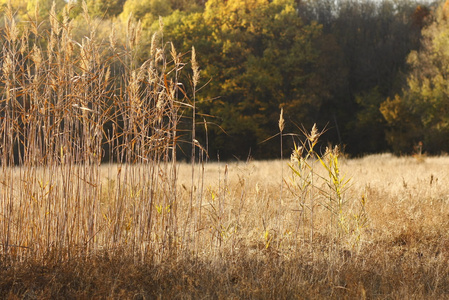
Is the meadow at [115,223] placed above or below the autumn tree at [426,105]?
below

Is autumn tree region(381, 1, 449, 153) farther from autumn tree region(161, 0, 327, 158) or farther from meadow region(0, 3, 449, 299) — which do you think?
meadow region(0, 3, 449, 299)

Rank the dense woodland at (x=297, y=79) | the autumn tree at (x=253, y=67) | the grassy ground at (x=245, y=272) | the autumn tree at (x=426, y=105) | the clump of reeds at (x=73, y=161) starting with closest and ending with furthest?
the grassy ground at (x=245, y=272)
the clump of reeds at (x=73, y=161)
the autumn tree at (x=426, y=105)
the dense woodland at (x=297, y=79)
the autumn tree at (x=253, y=67)

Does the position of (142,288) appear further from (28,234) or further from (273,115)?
(273,115)

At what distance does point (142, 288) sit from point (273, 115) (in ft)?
70.8

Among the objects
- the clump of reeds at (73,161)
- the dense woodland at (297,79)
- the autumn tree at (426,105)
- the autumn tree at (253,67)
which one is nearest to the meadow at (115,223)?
the clump of reeds at (73,161)

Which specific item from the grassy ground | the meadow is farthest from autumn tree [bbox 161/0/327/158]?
the meadow

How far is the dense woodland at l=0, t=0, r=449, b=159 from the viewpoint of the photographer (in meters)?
23.2

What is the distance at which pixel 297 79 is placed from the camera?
25.0m

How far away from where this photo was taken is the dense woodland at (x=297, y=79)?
23.2m

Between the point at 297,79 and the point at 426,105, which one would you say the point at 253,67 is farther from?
the point at 426,105

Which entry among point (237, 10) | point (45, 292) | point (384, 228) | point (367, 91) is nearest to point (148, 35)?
point (237, 10)

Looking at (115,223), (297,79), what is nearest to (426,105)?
(297,79)

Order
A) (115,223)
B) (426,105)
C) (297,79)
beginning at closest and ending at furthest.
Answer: (115,223) → (426,105) → (297,79)

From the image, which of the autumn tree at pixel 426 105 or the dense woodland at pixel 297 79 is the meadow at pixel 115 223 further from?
the autumn tree at pixel 426 105
